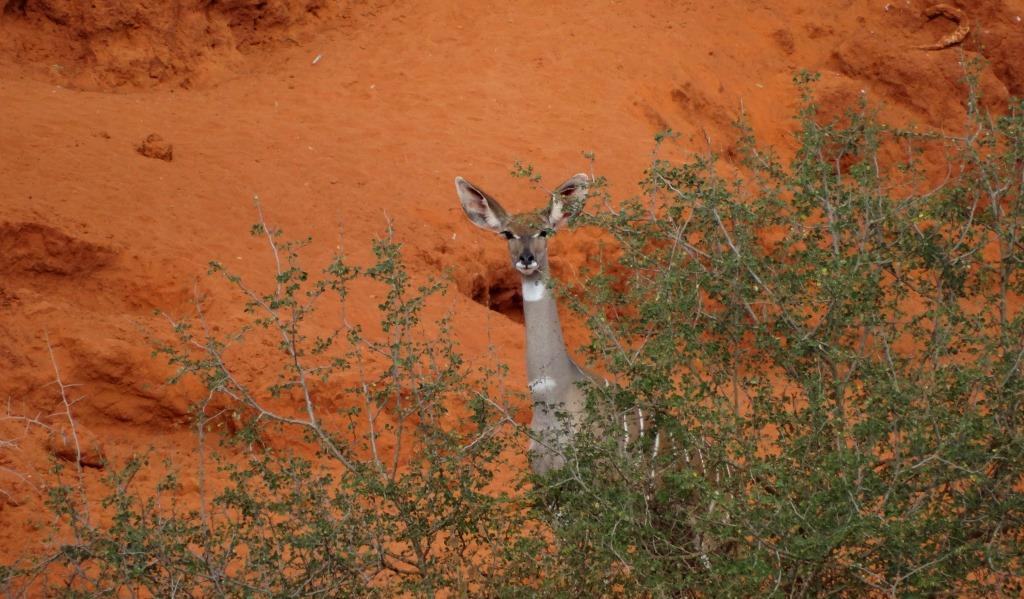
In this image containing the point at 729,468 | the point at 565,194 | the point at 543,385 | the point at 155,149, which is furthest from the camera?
the point at 155,149

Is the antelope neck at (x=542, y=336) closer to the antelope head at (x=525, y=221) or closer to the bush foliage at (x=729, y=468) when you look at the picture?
the antelope head at (x=525, y=221)

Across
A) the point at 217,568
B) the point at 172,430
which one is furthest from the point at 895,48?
the point at 217,568

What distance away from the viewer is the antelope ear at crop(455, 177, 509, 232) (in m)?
8.65

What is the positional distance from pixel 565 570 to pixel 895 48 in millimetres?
14477

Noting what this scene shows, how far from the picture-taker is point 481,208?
879 centimetres

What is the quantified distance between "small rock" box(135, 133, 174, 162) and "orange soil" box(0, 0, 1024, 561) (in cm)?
2

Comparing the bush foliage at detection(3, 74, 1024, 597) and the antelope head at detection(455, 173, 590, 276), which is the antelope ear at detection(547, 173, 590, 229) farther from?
the bush foliage at detection(3, 74, 1024, 597)

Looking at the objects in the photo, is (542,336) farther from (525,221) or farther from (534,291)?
(525,221)

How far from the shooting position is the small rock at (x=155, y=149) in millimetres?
12250

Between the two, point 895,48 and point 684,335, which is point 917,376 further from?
point 895,48

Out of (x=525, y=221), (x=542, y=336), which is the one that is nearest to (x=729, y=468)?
(x=542, y=336)

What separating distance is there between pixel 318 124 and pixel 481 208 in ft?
18.9

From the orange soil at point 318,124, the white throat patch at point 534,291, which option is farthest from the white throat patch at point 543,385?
the orange soil at point 318,124

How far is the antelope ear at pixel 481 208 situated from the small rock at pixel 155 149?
14.5 feet
